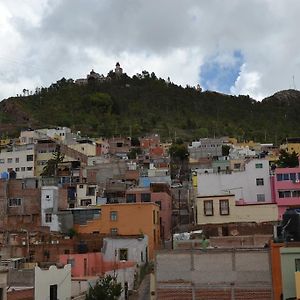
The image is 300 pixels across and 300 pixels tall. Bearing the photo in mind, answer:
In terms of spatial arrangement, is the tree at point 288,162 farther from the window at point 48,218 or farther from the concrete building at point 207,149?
the window at point 48,218

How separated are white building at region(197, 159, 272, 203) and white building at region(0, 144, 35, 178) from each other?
31264mm

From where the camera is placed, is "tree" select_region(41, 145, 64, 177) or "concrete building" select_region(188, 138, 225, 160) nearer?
"tree" select_region(41, 145, 64, 177)

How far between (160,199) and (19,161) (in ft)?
104

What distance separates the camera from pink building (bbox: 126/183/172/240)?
4941 centimetres

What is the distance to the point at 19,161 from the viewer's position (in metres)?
75.8

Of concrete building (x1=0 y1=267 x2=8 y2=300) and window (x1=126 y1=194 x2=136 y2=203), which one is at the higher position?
window (x1=126 y1=194 x2=136 y2=203)

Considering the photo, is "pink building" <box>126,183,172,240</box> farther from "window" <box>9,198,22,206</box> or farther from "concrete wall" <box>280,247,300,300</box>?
"concrete wall" <box>280,247,300,300</box>

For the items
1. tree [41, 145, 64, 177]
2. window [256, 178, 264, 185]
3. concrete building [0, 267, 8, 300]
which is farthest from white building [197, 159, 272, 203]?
concrete building [0, 267, 8, 300]

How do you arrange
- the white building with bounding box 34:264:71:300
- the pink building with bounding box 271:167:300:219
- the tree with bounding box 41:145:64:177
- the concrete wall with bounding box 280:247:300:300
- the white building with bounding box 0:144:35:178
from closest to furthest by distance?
the concrete wall with bounding box 280:247:300:300, the white building with bounding box 34:264:71:300, the pink building with bounding box 271:167:300:219, the tree with bounding box 41:145:64:177, the white building with bounding box 0:144:35:178

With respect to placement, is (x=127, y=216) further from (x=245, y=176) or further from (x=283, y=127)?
(x=283, y=127)

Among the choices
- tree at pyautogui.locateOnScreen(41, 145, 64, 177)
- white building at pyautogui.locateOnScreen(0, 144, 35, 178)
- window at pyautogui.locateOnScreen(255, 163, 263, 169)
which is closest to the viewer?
window at pyautogui.locateOnScreen(255, 163, 263, 169)

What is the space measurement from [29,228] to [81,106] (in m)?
78.4

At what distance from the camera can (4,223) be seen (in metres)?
51.5

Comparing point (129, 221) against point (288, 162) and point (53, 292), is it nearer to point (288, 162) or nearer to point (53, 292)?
point (53, 292)
